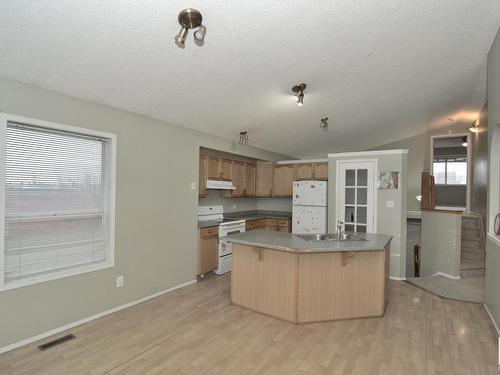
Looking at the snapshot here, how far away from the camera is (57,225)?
2791 mm

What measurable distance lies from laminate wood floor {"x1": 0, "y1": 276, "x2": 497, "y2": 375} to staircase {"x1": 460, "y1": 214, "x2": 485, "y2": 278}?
159 centimetres

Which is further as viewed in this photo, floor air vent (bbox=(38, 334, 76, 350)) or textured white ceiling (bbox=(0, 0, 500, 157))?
floor air vent (bbox=(38, 334, 76, 350))

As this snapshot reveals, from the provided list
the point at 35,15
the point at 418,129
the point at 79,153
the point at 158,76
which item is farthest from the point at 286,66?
the point at 418,129

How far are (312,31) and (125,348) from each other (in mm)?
3197

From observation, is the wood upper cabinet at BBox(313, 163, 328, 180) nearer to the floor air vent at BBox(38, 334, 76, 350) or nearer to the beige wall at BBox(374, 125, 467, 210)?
the beige wall at BBox(374, 125, 467, 210)

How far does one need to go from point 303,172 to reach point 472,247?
3355 millimetres

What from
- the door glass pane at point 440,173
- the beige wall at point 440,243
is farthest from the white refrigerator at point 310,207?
the door glass pane at point 440,173

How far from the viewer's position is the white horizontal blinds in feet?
8.09

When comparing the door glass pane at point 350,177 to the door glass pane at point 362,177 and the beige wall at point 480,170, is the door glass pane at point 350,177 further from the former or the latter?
the beige wall at point 480,170

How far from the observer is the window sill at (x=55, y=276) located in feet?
7.95

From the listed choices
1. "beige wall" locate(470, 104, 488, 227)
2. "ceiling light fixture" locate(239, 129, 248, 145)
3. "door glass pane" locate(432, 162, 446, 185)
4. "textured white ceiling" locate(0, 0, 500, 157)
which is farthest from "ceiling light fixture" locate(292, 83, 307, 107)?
"door glass pane" locate(432, 162, 446, 185)

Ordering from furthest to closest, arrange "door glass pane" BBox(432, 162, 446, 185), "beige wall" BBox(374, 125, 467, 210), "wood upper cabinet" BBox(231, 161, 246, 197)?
1. "door glass pane" BBox(432, 162, 446, 185)
2. "beige wall" BBox(374, 125, 467, 210)
3. "wood upper cabinet" BBox(231, 161, 246, 197)

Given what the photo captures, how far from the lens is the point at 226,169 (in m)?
5.30

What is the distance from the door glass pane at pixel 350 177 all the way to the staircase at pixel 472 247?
2.22 metres
